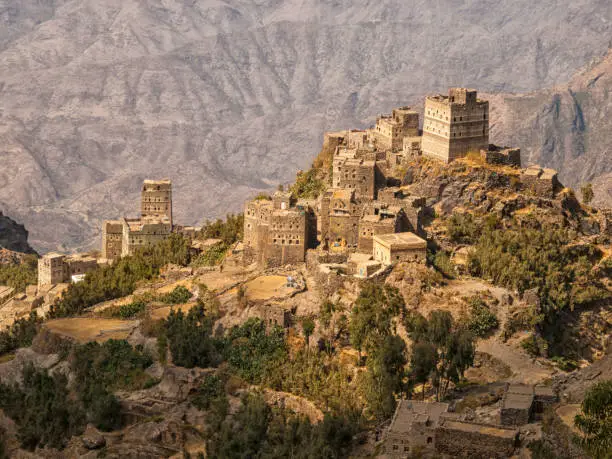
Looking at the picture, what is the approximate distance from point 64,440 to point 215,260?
4176 centimetres

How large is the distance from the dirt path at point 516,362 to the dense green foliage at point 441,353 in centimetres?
493

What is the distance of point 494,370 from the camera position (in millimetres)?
89500

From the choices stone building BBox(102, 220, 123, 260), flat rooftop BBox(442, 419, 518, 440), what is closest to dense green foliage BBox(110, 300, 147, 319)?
stone building BBox(102, 220, 123, 260)

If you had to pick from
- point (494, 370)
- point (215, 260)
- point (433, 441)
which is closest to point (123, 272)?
point (215, 260)

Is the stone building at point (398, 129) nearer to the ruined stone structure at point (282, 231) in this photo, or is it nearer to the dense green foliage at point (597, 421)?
the ruined stone structure at point (282, 231)

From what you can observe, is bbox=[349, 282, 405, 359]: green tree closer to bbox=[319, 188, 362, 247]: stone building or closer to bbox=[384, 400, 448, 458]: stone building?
bbox=[319, 188, 362, 247]: stone building

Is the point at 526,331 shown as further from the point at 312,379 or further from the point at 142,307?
the point at 142,307

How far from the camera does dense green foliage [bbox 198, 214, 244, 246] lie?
413ft

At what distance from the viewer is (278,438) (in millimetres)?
75625

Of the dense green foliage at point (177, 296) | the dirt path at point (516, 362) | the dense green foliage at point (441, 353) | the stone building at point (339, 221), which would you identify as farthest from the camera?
the dense green foliage at point (177, 296)

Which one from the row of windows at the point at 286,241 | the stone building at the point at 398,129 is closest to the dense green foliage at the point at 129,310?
the row of windows at the point at 286,241

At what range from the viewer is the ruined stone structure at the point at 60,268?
13888cm

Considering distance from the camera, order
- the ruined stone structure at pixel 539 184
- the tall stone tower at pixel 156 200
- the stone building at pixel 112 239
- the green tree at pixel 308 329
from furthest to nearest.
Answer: the tall stone tower at pixel 156 200
the stone building at pixel 112 239
the ruined stone structure at pixel 539 184
the green tree at pixel 308 329

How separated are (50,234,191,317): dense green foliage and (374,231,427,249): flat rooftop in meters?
28.7
